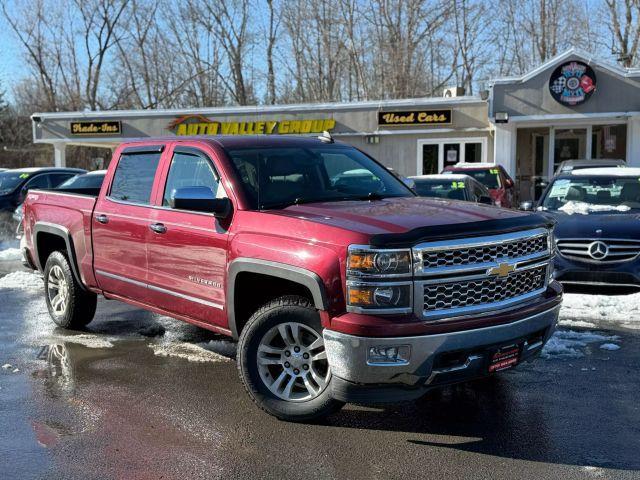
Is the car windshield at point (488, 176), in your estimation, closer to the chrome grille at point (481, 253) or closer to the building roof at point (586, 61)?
the building roof at point (586, 61)

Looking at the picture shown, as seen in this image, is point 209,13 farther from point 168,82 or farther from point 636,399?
point 636,399

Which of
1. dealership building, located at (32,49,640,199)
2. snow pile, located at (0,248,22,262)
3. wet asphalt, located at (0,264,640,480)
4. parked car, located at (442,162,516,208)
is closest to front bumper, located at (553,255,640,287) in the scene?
wet asphalt, located at (0,264,640,480)

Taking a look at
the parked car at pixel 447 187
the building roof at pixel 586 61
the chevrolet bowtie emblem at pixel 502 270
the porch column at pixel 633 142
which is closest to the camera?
the chevrolet bowtie emblem at pixel 502 270

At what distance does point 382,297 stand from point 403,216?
65 centimetres

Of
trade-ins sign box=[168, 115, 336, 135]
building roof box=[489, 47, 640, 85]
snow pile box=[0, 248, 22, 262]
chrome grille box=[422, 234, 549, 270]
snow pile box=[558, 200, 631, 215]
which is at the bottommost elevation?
snow pile box=[0, 248, 22, 262]

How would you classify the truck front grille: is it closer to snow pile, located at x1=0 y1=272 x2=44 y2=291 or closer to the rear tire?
the rear tire

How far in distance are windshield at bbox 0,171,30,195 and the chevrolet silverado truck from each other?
10.5 m

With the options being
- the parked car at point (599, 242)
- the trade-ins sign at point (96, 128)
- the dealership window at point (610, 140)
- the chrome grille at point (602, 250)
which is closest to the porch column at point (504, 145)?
the dealership window at point (610, 140)

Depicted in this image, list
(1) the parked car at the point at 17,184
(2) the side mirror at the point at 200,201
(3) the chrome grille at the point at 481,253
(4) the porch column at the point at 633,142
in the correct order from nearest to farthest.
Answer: (3) the chrome grille at the point at 481,253 < (2) the side mirror at the point at 200,201 < (1) the parked car at the point at 17,184 < (4) the porch column at the point at 633,142

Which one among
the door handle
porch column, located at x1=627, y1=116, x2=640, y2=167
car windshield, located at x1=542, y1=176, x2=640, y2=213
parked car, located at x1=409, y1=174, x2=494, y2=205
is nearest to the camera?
the door handle

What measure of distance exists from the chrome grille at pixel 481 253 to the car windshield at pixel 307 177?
4.08 feet

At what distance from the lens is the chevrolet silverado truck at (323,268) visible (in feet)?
12.5

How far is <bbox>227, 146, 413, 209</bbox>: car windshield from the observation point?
4883 millimetres

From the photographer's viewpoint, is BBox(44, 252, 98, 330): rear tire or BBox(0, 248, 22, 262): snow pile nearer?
BBox(44, 252, 98, 330): rear tire
